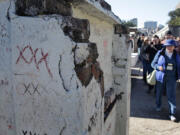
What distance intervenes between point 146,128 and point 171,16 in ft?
177

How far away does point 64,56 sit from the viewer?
1188mm

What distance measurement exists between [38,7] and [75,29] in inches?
10.4

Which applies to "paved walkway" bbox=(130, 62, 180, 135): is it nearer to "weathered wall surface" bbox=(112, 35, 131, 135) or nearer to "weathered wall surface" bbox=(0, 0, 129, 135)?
"weathered wall surface" bbox=(112, 35, 131, 135)

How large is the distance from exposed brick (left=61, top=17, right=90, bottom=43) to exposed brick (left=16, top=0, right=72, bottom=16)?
0.43ft

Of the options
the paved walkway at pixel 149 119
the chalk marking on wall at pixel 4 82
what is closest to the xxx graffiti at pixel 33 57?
the chalk marking on wall at pixel 4 82

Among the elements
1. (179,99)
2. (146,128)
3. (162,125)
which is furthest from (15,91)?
(179,99)

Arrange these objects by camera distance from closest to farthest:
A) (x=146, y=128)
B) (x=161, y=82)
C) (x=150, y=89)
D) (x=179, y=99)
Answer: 1. (x=146, y=128)
2. (x=161, y=82)
3. (x=179, y=99)
4. (x=150, y=89)

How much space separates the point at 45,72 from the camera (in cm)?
124

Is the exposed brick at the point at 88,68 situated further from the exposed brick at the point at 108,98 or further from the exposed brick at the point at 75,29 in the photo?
the exposed brick at the point at 108,98

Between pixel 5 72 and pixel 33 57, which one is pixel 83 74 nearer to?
pixel 33 57

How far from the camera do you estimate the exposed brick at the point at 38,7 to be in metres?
1.25

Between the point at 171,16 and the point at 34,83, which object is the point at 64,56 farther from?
the point at 171,16

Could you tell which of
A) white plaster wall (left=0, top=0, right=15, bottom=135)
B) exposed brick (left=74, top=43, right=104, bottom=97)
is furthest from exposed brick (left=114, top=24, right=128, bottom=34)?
A: white plaster wall (left=0, top=0, right=15, bottom=135)

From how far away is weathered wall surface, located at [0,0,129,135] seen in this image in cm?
120
